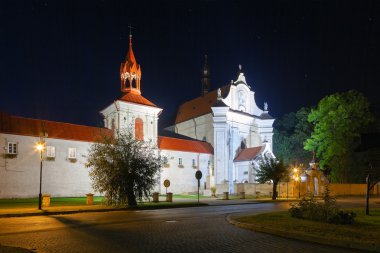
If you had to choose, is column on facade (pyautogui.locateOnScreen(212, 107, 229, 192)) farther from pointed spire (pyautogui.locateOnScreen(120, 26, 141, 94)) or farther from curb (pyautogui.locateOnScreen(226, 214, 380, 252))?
curb (pyautogui.locateOnScreen(226, 214, 380, 252))

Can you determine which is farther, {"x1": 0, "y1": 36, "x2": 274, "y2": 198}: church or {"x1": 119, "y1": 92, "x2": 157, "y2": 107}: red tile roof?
{"x1": 119, "y1": 92, "x2": 157, "y2": 107}: red tile roof

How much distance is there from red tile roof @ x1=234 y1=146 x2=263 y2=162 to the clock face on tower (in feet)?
24.2

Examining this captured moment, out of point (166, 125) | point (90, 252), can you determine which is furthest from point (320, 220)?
point (166, 125)

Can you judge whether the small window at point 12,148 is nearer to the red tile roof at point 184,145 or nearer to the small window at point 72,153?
the small window at point 72,153

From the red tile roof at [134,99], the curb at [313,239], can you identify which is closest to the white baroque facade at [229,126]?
the red tile roof at [134,99]

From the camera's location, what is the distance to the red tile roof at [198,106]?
218 feet

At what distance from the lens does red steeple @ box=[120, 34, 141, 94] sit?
54406 millimetres

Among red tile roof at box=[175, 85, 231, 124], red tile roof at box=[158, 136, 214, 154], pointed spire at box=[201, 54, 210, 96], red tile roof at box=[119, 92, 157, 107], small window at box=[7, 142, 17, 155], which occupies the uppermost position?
pointed spire at box=[201, 54, 210, 96]

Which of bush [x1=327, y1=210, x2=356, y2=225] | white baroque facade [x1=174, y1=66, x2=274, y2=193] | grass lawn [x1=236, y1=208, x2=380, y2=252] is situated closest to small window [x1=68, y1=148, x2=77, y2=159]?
white baroque facade [x1=174, y1=66, x2=274, y2=193]

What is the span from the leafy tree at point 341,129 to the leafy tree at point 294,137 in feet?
40.9

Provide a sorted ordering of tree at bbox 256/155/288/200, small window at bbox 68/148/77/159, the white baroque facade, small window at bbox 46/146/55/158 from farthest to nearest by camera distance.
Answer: the white baroque facade < small window at bbox 68/148/77/159 < small window at bbox 46/146/55/158 < tree at bbox 256/155/288/200

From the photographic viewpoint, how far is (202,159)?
59781 millimetres

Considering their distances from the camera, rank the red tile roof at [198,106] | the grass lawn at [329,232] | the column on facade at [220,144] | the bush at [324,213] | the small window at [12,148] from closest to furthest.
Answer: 1. the grass lawn at [329,232]
2. the bush at [324,213]
3. the small window at [12,148]
4. the column on facade at [220,144]
5. the red tile roof at [198,106]

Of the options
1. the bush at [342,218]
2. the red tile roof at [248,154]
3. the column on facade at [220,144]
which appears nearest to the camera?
the bush at [342,218]
